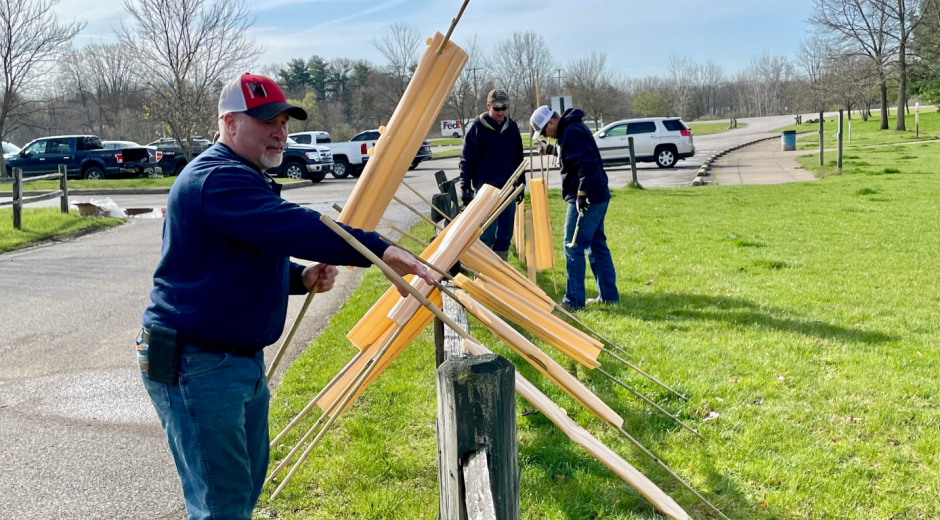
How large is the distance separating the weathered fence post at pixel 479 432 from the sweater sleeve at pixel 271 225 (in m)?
0.53

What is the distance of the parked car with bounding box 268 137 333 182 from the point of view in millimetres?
24109

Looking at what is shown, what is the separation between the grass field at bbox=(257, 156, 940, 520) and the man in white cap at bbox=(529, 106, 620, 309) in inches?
13.0

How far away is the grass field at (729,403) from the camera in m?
3.49

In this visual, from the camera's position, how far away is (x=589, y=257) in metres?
6.89

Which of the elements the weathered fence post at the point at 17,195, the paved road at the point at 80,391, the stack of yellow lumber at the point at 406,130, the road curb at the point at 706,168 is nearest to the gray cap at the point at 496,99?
the paved road at the point at 80,391

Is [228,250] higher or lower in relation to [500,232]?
higher

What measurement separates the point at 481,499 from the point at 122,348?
5723 mm

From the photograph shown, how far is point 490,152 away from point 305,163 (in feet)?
57.3

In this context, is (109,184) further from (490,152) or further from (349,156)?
(490,152)

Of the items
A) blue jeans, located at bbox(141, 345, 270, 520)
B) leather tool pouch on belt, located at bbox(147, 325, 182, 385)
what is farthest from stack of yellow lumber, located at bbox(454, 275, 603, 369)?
leather tool pouch on belt, located at bbox(147, 325, 182, 385)

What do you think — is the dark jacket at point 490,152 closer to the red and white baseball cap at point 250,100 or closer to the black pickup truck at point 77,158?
the red and white baseball cap at point 250,100

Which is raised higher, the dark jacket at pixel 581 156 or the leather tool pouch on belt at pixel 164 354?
the dark jacket at pixel 581 156

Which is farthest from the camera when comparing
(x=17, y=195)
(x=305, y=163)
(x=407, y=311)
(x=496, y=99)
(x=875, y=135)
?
(x=875, y=135)

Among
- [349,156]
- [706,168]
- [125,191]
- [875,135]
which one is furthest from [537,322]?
[875,135]
